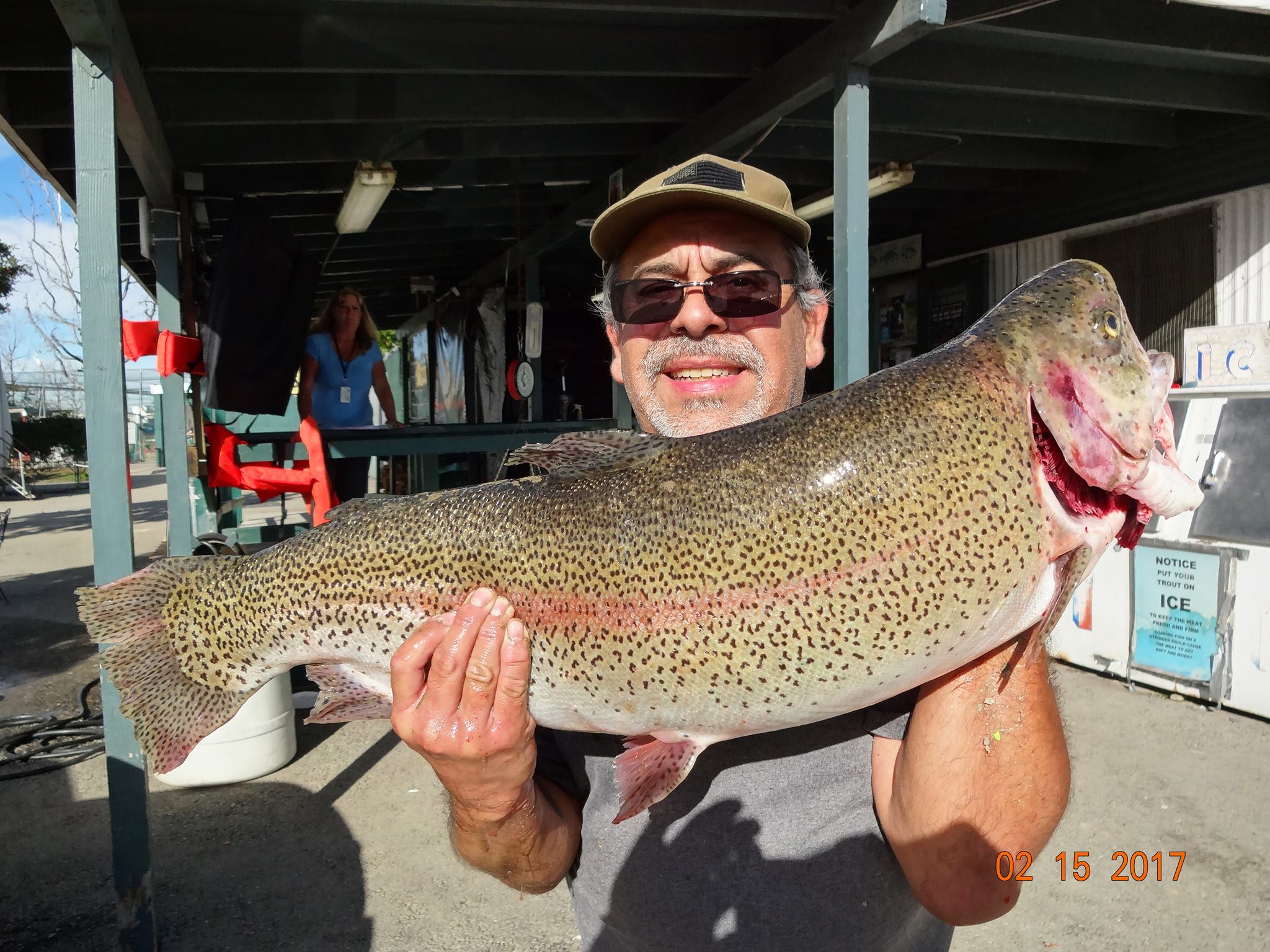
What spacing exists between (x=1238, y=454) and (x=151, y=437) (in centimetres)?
4821

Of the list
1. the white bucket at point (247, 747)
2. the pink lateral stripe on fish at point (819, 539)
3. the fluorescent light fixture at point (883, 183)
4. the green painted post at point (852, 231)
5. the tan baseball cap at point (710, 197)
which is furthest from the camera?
the fluorescent light fixture at point (883, 183)

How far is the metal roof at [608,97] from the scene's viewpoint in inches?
171

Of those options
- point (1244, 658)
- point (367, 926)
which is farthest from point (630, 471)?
point (1244, 658)

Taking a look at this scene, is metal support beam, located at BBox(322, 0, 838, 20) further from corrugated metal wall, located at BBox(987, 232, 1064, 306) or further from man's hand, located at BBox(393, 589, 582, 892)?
corrugated metal wall, located at BBox(987, 232, 1064, 306)

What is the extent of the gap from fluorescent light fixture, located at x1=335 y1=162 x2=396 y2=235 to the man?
459cm

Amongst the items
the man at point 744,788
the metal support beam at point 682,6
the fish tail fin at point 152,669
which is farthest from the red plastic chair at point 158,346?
the man at point 744,788

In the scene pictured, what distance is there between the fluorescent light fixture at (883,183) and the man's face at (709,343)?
192 inches

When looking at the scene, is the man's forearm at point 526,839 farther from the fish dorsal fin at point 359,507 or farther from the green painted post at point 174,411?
the green painted post at point 174,411

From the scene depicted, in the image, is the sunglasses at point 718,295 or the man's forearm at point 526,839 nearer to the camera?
the man's forearm at point 526,839

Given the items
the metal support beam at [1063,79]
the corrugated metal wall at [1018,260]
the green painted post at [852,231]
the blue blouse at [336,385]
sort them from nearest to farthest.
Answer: the green painted post at [852,231], the metal support beam at [1063,79], the blue blouse at [336,385], the corrugated metal wall at [1018,260]

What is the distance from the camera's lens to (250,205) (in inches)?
206

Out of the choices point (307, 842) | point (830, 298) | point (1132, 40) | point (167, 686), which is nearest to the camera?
point (167, 686)

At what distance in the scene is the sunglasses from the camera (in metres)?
1.99

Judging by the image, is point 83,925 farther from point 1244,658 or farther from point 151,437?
point 151,437
